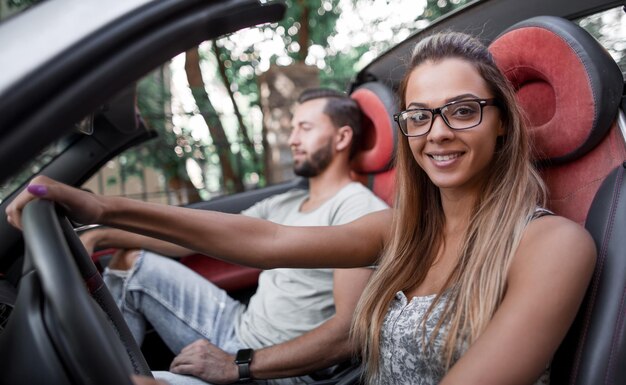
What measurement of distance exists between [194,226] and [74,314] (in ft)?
1.55

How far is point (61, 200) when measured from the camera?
0.93 meters

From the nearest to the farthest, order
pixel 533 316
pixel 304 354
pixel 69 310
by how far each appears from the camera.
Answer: pixel 69 310, pixel 533 316, pixel 304 354

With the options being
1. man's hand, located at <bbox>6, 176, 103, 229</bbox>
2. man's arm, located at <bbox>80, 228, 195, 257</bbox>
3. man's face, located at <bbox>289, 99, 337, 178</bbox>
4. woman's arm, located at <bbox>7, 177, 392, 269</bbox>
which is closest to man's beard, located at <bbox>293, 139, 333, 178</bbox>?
man's face, located at <bbox>289, 99, 337, 178</bbox>

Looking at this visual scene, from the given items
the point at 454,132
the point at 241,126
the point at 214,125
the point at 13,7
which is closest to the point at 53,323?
the point at 13,7

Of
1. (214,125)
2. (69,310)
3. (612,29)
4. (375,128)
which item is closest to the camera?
(69,310)

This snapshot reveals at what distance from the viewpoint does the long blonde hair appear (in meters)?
1.12

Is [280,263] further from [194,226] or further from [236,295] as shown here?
[236,295]

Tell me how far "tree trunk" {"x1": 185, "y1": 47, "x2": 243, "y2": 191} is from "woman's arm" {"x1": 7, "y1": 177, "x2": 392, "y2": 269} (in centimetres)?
339

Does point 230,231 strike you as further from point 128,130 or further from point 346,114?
point 346,114

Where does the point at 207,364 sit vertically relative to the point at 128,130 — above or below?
below

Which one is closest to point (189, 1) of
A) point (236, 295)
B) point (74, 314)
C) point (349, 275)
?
point (74, 314)

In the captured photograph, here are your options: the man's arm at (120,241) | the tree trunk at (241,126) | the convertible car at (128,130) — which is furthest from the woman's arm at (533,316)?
the tree trunk at (241,126)

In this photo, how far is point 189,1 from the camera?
2.57ft

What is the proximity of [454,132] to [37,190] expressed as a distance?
2.91 ft
